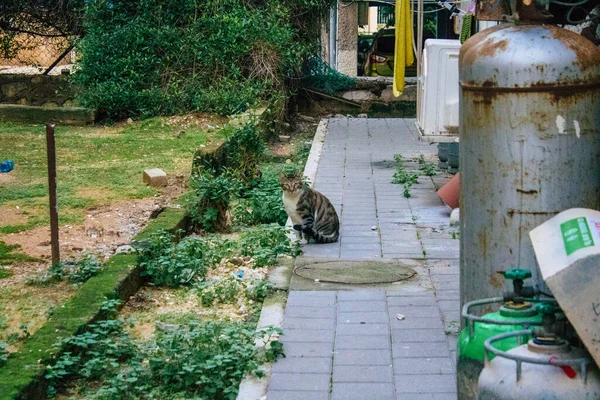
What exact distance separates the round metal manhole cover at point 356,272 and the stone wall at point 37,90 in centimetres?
1062

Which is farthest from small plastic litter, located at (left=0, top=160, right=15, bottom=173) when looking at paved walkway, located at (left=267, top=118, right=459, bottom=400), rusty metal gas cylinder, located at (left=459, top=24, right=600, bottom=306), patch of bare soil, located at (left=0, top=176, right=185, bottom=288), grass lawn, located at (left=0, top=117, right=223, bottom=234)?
rusty metal gas cylinder, located at (left=459, top=24, right=600, bottom=306)

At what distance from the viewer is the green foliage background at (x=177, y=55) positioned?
14.8 metres

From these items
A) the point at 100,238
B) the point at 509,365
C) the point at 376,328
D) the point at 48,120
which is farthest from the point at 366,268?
the point at 48,120

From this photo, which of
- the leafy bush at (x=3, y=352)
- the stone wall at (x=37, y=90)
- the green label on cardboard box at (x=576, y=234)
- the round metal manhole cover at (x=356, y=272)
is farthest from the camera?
the stone wall at (x=37, y=90)

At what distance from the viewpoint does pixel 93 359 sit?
16.8 feet

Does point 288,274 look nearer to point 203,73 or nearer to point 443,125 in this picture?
point 443,125

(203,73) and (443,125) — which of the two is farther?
(203,73)

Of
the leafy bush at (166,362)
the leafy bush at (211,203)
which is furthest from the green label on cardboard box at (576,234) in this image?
the leafy bush at (211,203)

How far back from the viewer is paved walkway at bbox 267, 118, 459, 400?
4.82m

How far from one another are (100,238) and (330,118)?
9.78 metres

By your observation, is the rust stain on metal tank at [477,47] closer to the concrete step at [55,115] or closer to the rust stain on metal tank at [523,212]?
the rust stain on metal tank at [523,212]

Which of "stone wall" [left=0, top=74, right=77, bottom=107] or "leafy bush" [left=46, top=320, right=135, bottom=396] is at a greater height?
"stone wall" [left=0, top=74, right=77, bottom=107]

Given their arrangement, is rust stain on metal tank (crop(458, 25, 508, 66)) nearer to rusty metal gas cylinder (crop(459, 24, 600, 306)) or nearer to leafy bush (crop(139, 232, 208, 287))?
rusty metal gas cylinder (crop(459, 24, 600, 306))

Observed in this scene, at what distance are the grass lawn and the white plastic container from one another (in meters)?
3.05
